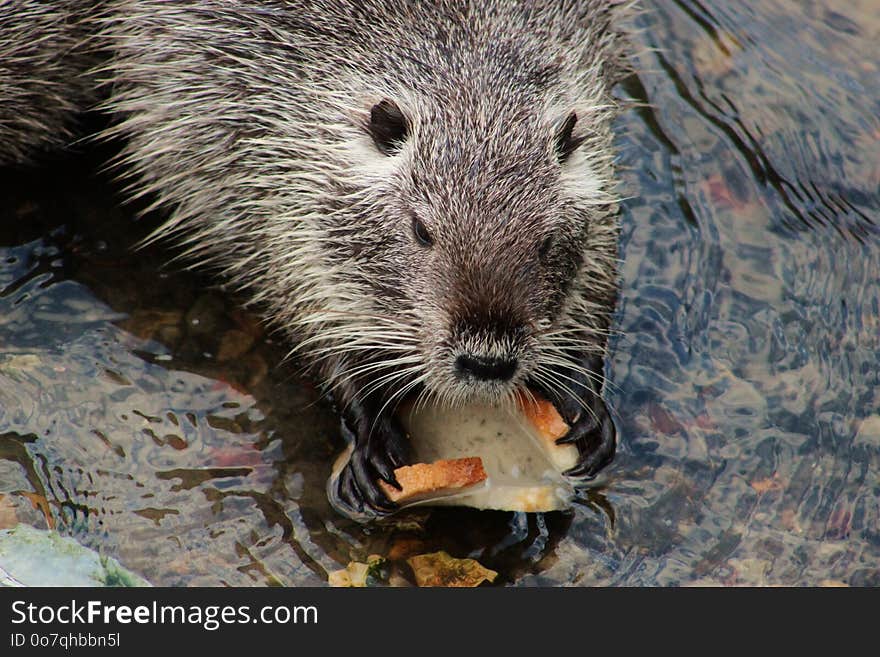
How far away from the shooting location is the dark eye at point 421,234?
5.43 meters

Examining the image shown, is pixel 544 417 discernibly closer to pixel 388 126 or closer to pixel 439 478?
pixel 439 478

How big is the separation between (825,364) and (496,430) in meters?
1.72

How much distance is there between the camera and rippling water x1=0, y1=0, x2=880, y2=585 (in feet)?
18.5

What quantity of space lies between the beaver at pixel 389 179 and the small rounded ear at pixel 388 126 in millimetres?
11

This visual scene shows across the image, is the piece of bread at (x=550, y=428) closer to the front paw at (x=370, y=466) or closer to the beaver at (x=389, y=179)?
the beaver at (x=389, y=179)

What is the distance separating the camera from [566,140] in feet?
19.0

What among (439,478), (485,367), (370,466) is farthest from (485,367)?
(370,466)

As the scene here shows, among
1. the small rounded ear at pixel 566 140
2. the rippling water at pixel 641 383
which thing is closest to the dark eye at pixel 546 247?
the small rounded ear at pixel 566 140

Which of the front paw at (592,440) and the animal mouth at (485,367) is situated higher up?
the animal mouth at (485,367)

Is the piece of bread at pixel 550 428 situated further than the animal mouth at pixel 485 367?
Yes

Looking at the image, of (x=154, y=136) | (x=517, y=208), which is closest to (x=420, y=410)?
(x=517, y=208)

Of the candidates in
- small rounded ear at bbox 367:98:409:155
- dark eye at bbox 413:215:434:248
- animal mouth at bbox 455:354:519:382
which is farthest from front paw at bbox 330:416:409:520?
small rounded ear at bbox 367:98:409:155

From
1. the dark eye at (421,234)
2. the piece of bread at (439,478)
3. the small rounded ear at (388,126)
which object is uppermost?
the small rounded ear at (388,126)

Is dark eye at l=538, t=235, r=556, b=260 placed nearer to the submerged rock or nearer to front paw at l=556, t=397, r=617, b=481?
front paw at l=556, t=397, r=617, b=481
